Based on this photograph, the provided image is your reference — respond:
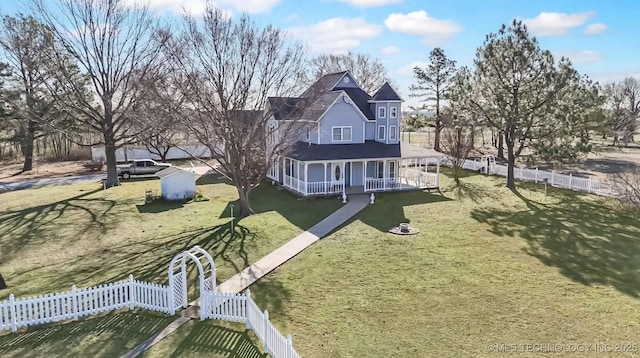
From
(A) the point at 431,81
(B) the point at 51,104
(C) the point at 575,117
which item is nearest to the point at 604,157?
(A) the point at 431,81

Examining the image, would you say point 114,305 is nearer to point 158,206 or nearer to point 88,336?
point 88,336

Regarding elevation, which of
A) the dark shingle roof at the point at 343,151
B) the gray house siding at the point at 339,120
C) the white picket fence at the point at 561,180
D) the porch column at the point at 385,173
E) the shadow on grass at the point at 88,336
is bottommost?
the shadow on grass at the point at 88,336

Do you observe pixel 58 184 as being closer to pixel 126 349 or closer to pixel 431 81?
pixel 126 349

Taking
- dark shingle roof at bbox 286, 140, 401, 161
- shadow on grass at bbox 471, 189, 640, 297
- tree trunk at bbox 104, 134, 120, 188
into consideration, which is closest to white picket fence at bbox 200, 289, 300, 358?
shadow on grass at bbox 471, 189, 640, 297

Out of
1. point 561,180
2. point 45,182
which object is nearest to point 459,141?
point 561,180

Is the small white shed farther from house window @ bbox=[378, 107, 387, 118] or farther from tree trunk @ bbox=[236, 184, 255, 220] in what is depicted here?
house window @ bbox=[378, 107, 387, 118]

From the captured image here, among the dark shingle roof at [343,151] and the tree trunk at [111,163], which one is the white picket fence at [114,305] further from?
the tree trunk at [111,163]

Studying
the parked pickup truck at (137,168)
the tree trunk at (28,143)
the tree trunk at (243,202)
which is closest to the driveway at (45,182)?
the parked pickup truck at (137,168)
